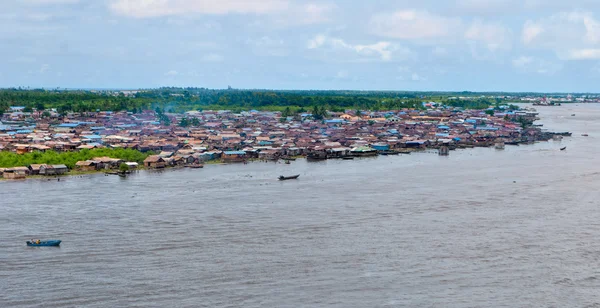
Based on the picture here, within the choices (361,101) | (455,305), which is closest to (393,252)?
(455,305)

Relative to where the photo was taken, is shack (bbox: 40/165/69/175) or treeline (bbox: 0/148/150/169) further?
treeline (bbox: 0/148/150/169)

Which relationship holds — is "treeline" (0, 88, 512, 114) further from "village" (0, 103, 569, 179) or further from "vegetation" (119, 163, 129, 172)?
"vegetation" (119, 163, 129, 172)

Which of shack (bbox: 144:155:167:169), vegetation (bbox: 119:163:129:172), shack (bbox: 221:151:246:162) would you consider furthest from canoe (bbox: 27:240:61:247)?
shack (bbox: 221:151:246:162)

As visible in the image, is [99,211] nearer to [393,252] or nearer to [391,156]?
[393,252]

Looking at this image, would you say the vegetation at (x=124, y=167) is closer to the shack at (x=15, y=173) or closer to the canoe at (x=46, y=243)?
the shack at (x=15, y=173)

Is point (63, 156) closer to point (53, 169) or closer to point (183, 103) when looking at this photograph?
point (53, 169)

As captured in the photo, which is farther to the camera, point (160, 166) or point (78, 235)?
point (160, 166)

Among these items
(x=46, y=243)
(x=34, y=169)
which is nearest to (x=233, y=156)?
(x=34, y=169)
